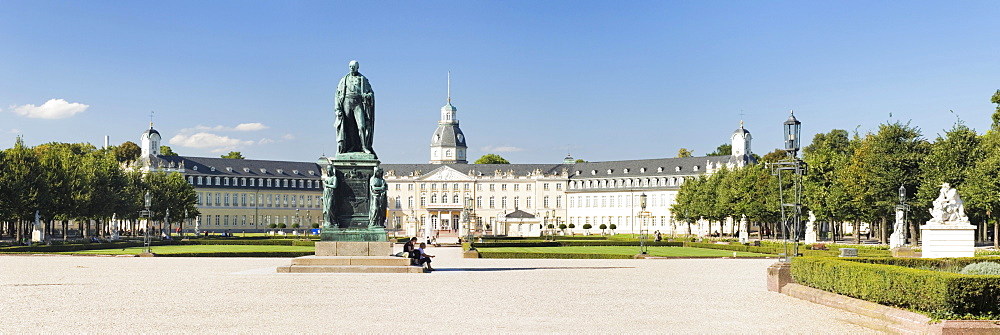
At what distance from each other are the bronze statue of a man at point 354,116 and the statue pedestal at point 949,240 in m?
19.0

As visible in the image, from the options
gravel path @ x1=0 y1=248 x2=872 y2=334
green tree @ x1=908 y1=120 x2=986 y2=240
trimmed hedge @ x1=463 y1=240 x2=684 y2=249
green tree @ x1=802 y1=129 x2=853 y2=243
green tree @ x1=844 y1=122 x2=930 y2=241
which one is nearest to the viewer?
gravel path @ x1=0 y1=248 x2=872 y2=334

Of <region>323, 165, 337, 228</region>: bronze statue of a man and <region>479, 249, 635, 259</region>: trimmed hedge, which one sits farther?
<region>479, 249, 635, 259</region>: trimmed hedge

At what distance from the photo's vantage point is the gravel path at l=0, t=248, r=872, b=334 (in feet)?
53.5

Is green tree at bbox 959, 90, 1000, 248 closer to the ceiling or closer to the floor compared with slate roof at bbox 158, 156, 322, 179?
closer to the floor

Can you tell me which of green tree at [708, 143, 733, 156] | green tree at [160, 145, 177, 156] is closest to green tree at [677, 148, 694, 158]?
green tree at [708, 143, 733, 156]

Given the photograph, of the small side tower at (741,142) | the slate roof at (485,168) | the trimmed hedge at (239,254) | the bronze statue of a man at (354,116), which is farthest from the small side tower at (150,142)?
the bronze statue of a man at (354,116)

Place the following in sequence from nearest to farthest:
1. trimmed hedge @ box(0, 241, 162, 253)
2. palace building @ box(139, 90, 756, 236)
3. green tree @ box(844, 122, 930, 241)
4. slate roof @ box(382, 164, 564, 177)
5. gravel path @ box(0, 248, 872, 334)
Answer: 1. gravel path @ box(0, 248, 872, 334)
2. trimmed hedge @ box(0, 241, 162, 253)
3. green tree @ box(844, 122, 930, 241)
4. palace building @ box(139, 90, 756, 236)
5. slate roof @ box(382, 164, 564, 177)

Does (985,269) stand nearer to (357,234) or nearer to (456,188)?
(357,234)

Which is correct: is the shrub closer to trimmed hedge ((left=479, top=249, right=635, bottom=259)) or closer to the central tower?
trimmed hedge ((left=479, top=249, right=635, bottom=259))

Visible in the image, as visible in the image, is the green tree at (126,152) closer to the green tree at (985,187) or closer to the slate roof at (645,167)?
the slate roof at (645,167)

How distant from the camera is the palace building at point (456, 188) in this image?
479 ft

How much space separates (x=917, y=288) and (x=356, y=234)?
708 inches

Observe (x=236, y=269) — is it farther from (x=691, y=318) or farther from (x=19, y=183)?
(x=19, y=183)

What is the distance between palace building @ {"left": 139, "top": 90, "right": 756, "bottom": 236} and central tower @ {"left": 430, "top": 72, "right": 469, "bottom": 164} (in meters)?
0.18
